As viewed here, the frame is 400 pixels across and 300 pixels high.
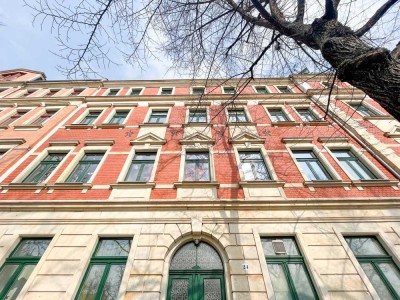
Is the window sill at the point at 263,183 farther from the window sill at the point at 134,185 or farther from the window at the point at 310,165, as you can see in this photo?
the window sill at the point at 134,185

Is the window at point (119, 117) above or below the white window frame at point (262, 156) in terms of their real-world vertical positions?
above

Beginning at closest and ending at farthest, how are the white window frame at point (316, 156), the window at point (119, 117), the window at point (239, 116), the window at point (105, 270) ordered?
the window at point (105, 270)
the white window frame at point (316, 156)
the window at point (239, 116)
the window at point (119, 117)

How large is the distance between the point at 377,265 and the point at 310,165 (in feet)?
13.0

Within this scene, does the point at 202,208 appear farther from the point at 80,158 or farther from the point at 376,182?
the point at 376,182

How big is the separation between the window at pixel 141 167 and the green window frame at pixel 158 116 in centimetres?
325

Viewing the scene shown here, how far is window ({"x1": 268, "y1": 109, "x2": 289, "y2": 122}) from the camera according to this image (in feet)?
39.4

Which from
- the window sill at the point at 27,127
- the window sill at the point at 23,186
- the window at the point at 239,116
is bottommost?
the window sill at the point at 23,186

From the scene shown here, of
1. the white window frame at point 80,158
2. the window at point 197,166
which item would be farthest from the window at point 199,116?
the white window frame at point 80,158

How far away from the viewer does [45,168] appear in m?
9.09

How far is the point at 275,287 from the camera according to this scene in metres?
5.40

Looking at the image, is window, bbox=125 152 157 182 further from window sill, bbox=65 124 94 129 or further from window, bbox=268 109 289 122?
window, bbox=268 109 289 122

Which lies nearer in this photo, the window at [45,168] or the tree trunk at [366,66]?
the tree trunk at [366,66]

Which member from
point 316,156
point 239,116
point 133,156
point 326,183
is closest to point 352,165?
point 316,156

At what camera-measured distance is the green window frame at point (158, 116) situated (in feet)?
40.8
